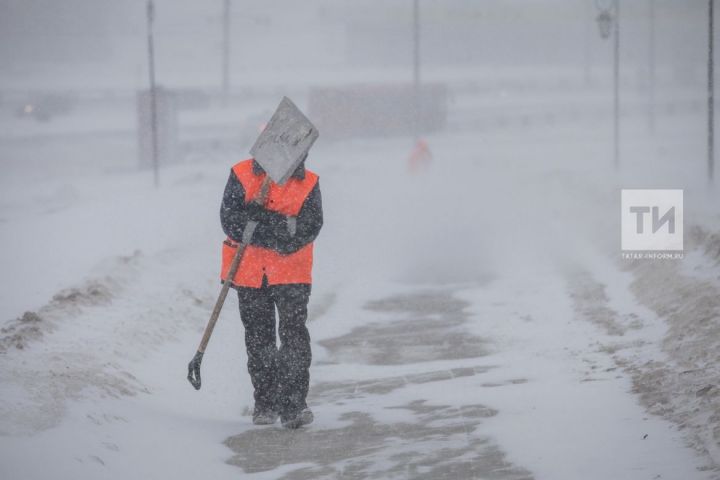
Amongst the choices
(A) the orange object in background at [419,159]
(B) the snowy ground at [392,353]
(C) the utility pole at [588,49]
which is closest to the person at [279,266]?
(B) the snowy ground at [392,353]

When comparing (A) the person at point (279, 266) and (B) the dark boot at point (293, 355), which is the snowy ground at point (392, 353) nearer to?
(B) the dark boot at point (293, 355)

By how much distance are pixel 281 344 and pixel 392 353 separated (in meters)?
2.67

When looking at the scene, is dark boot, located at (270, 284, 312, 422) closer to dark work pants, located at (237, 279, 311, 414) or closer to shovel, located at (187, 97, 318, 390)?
dark work pants, located at (237, 279, 311, 414)

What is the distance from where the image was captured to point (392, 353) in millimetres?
9727

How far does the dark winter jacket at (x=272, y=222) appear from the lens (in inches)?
273

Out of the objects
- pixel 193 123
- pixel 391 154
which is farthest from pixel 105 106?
pixel 391 154

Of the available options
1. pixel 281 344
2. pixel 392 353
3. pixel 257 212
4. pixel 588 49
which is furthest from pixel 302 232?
pixel 588 49

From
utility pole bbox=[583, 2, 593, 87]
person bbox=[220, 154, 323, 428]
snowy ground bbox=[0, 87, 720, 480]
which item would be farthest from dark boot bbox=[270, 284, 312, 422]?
utility pole bbox=[583, 2, 593, 87]

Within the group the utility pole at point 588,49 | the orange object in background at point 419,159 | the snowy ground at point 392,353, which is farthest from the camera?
the utility pole at point 588,49

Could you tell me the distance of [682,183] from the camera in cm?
2595

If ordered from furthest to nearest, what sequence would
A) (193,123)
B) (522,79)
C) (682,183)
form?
(522,79)
(193,123)
(682,183)

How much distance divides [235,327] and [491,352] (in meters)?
2.56

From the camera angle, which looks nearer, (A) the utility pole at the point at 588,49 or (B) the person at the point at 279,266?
(B) the person at the point at 279,266

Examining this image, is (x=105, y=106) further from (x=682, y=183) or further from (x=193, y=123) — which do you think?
(x=682, y=183)
